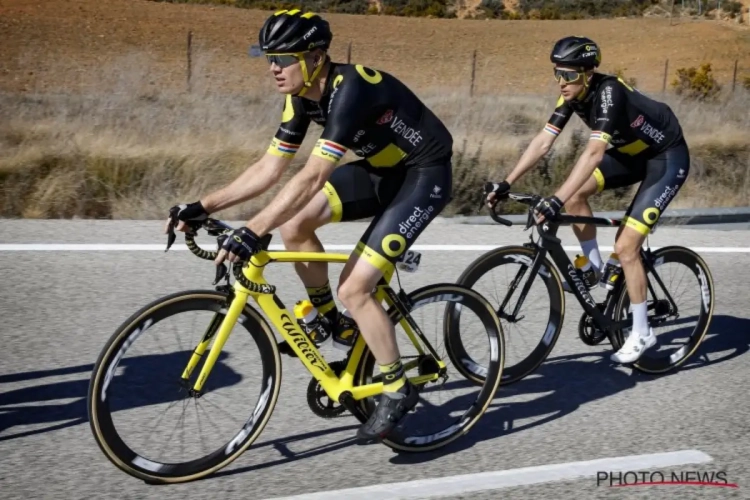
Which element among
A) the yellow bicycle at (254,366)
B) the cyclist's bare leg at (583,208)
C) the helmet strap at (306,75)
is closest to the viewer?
the yellow bicycle at (254,366)

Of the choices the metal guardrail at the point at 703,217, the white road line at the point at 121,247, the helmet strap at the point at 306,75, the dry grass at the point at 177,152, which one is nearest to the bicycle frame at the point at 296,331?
the helmet strap at the point at 306,75

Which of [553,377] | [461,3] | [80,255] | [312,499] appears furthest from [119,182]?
[461,3]

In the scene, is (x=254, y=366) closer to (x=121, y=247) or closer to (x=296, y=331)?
(x=296, y=331)

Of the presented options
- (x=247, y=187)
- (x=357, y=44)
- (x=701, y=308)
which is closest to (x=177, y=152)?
(x=701, y=308)

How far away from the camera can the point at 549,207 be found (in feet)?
17.6

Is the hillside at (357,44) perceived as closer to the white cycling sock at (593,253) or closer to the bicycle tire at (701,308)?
the white cycling sock at (593,253)

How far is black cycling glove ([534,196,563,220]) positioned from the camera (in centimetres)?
537

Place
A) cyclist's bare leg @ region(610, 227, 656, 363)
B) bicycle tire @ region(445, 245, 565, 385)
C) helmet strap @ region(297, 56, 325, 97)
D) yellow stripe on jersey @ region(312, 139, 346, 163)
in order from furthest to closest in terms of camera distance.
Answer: cyclist's bare leg @ region(610, 227, 656, 363), bicycle tire @ region(445, 245, 565, 385), helmet strap @ region(297, 56, 325, 97), yellow stripe on jersey @ region(312, 139, 346, 163)

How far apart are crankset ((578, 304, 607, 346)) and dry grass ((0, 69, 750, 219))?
14.8ft

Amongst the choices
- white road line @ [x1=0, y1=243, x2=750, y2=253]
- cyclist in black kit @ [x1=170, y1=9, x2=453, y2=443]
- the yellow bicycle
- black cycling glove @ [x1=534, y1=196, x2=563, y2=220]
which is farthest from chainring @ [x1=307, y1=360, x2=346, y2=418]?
white road line @ [x1=0, y1=243, x2=750, y2=253]

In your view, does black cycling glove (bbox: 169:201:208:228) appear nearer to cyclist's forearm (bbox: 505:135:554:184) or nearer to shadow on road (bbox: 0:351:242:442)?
shadow on road (bbox: 0:351:242:442)

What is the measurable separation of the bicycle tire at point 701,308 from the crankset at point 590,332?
0.39 feet

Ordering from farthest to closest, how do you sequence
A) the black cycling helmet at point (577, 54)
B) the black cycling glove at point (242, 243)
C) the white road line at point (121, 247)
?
the white road line at point (121, 247) < the black cycling helmet at point (577, 54) < the black cycling glove at point (242, 243)

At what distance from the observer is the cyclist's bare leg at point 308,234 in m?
4.70
